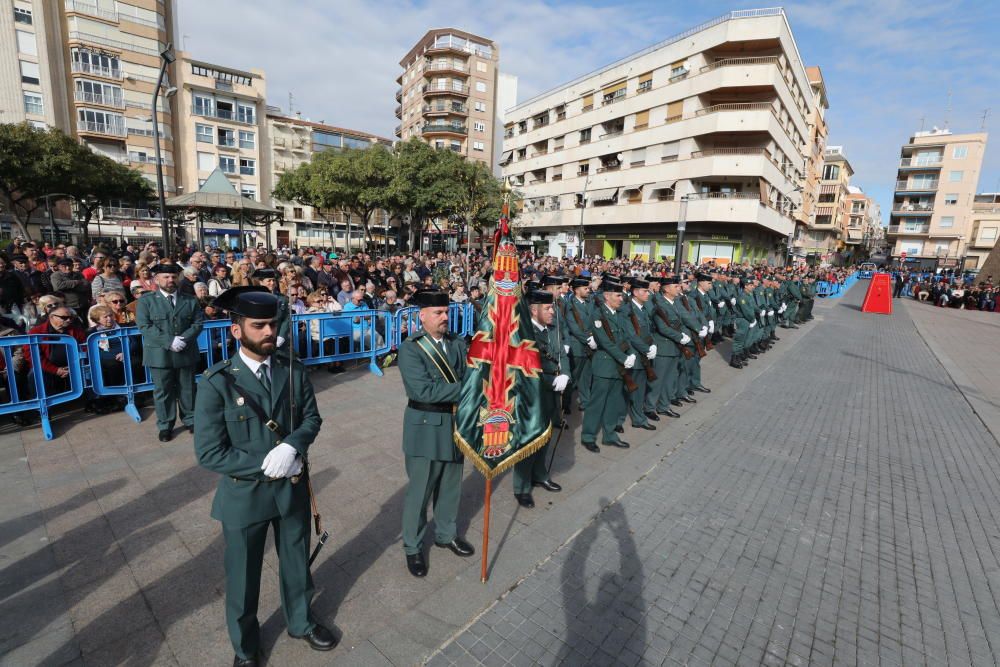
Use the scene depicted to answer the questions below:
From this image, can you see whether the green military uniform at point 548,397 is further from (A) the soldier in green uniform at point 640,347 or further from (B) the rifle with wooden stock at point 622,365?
(A) the soldier in green uniform at point 640,347

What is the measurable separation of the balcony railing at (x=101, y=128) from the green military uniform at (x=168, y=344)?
47.3 metres

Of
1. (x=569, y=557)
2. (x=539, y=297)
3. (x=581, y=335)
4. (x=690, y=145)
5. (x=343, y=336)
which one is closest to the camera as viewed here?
(x=569, y=557)

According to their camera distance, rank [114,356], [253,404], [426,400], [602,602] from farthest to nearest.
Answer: [114,356]
[426,400]
[602,602]
[253,404]

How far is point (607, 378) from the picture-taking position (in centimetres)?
596

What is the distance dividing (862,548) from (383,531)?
4056 mm

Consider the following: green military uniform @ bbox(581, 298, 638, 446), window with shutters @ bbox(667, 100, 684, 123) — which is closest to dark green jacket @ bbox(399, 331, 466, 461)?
green military uniform @ bbox(581, 298, 638, 446)

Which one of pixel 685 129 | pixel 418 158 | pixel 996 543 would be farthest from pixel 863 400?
pixel 685 129

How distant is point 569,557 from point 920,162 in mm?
88511

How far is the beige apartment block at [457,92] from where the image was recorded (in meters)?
54.1

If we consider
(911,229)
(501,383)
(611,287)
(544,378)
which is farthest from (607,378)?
(911,229)

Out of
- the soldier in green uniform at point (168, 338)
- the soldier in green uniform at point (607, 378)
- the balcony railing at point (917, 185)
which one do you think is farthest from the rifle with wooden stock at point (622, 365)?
the balcony railing at point (917, 185)

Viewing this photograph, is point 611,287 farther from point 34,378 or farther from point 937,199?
point 937,199

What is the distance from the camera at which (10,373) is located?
5129 millimetres

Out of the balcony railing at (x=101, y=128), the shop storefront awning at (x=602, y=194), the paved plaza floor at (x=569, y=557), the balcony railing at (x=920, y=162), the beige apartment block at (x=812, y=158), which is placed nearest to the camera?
the paved plaza floor at (x=569, y=557)
